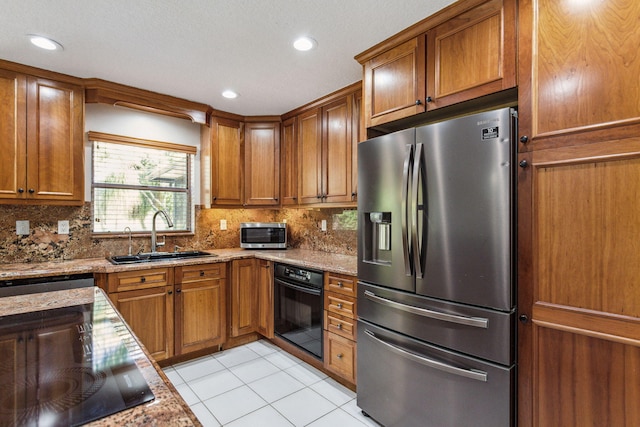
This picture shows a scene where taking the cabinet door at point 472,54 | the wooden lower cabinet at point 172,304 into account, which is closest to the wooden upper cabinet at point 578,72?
the cabinet door at point 472,54

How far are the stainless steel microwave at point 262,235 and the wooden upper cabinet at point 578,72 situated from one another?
8.35 ft

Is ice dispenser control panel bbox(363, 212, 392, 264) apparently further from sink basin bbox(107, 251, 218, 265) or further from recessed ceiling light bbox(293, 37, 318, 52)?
sink basin bbox(107, 251, 218, 265)

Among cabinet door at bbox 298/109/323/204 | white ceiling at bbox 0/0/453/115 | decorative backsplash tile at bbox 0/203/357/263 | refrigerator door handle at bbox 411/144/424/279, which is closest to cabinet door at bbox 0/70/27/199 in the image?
white ceiling at bbox 0/0/453/115

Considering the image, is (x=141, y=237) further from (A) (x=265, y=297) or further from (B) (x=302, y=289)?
(B) (x=302, y=289)

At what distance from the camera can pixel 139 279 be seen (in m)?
2.57

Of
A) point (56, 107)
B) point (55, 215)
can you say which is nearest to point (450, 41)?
point (56, 107)

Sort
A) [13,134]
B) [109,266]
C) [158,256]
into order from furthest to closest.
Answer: [158,256], [109,266], [13,134]

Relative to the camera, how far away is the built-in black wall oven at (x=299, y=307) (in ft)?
8.50

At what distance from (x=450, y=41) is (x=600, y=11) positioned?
2.10 feet

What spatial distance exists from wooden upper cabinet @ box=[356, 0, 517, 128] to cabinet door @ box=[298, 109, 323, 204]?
942 mm

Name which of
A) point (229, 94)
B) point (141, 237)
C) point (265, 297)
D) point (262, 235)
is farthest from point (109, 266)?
point (229, 94)

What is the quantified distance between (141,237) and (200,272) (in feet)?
2.59

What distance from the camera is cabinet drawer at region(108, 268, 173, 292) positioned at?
2.46m

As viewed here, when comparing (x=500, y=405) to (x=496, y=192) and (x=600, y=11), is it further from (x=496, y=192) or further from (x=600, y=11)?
(x=600, y=11)
